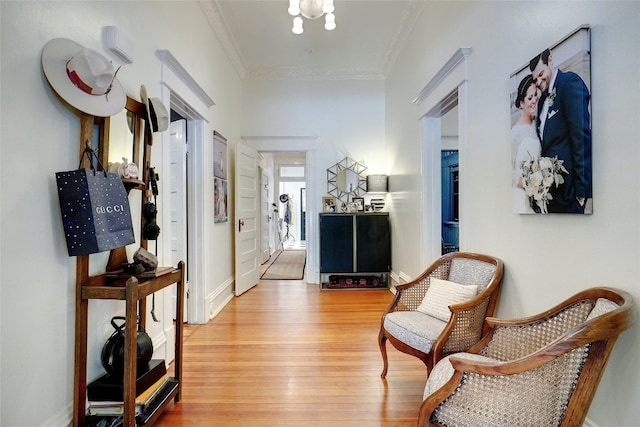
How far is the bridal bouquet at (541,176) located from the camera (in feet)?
4.76

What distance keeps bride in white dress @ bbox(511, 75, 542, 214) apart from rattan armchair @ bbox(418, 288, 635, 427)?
1.95 ft

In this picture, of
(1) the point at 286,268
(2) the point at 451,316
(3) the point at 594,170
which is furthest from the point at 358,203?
(3) the point at 594,170

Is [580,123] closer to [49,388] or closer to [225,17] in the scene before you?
[49,388]

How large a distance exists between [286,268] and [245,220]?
210 cm

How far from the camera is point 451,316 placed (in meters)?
1.74

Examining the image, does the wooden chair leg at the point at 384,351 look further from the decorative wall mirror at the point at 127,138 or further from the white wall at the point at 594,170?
the decorative wall mirror at the point at 127,138

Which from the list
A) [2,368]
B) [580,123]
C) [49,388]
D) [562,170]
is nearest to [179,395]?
[49,388]

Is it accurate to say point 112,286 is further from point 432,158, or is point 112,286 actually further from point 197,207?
point 432,158

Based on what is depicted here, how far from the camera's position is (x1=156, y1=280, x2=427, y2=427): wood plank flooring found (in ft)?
5.73

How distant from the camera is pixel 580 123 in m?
1.31

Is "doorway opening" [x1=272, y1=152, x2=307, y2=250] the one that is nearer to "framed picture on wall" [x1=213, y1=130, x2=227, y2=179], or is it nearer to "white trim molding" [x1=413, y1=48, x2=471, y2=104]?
"framed picture on wall" [x1=213, y1=130, x2=227, y2=179]

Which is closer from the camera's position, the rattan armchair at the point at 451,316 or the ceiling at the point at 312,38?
the rattan armchair at the point at 451,316

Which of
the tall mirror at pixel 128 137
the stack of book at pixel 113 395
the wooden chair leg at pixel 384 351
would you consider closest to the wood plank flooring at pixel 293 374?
the wooden chair leg at pixel 384 351

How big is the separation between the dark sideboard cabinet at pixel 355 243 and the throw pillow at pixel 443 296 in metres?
2.22
